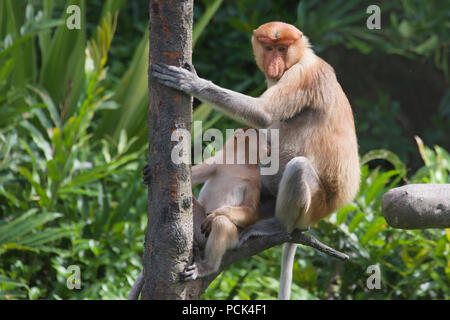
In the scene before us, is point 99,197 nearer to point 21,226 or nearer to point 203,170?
point 21,226

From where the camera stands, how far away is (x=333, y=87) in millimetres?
2678

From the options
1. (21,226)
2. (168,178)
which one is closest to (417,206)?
(168,178)

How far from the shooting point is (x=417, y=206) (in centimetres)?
202

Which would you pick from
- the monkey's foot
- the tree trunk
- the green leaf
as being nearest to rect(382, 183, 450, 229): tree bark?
the tree trunk

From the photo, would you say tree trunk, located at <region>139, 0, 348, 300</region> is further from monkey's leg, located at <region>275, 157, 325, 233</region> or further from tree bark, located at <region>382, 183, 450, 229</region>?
tree bark, located at <region>382, 183, 450, 229</region>

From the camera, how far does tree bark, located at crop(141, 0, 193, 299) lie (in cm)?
211

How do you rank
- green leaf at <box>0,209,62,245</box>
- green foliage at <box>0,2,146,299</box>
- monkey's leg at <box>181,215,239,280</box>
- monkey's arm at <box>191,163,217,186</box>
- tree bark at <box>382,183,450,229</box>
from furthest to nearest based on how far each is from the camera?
green foliage at <box>0,2,146,299</box> < green leaf at <box>0,209,62,245</box> < monkey's arm at <box>191,163,217,186</box> < monkey's leg at <box>181,215,239,280</box> < tree bark at <box>382,183,450,229</box>

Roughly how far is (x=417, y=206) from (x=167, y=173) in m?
0.87

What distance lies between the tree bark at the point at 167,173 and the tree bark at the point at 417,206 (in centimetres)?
73


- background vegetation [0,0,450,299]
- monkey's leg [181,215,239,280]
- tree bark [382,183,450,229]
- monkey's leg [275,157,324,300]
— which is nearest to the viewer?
tree bark [382,183,450,229]

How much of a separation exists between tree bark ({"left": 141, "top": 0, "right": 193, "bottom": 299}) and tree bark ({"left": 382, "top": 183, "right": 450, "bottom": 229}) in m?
0.73

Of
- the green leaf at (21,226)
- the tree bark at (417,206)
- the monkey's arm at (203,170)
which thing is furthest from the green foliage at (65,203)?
the tree bark at (417,206)
